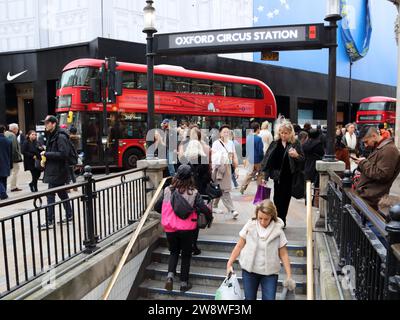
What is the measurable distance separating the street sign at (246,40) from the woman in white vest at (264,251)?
329 cm

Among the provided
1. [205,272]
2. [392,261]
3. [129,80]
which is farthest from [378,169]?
[129,80]

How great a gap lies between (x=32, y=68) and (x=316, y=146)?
19.6 m

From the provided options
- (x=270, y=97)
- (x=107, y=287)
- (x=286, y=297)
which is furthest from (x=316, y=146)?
(x=270, y=97)

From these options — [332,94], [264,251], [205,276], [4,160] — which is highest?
[332,94]

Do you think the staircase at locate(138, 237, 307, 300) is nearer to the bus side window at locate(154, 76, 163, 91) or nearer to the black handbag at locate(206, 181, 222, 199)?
the black handbag at locate(206, 181, 222, 199)

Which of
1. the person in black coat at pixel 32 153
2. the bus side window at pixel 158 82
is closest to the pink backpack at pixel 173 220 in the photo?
the person in black coat at pixel 32 153

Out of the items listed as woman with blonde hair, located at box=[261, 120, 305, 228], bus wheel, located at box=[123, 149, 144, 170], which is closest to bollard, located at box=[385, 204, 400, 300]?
woman with blonde hair, located at box=[261, 120, 305, 228]

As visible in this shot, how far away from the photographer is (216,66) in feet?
83.9

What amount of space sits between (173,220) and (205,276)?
3.78 ft

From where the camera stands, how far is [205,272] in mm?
6020

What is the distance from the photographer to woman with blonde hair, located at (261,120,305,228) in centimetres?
627

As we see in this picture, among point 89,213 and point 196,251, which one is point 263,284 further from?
point 89,213

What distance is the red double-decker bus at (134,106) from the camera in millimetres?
14555
